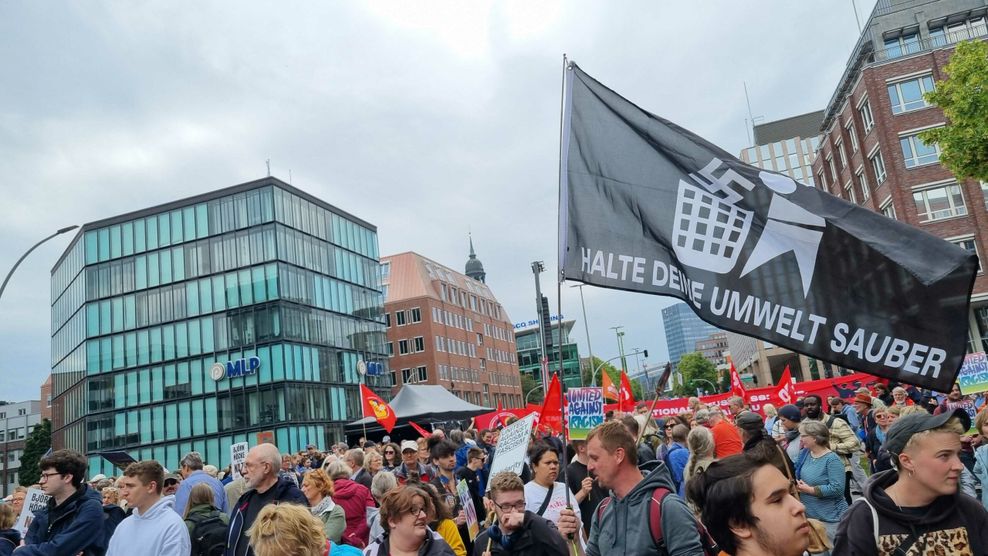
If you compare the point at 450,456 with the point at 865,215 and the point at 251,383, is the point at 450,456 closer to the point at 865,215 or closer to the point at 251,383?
the point at 865,215

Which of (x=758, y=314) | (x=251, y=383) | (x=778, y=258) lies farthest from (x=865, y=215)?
(x=251, y=383)

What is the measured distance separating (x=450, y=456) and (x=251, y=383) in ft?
156

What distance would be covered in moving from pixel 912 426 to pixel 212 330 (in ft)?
187

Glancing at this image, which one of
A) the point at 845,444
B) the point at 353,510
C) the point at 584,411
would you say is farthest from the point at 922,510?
the point at 584,411

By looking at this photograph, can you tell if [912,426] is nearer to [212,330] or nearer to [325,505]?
[325,505]

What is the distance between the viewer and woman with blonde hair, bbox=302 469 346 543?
21.9 ft

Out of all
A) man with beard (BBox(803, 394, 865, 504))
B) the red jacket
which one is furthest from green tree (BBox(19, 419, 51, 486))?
man with beard (BBox(803, 394, 865, 504))

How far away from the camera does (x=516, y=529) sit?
4.77 meters

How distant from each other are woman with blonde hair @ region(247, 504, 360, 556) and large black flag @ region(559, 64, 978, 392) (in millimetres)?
2041

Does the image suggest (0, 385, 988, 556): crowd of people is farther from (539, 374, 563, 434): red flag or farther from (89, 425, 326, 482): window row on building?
(89, 425, 326, 482): window row on building

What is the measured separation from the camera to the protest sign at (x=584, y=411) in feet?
42.5

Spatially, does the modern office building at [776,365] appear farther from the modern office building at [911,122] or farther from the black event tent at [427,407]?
the black event tent at [427,407]

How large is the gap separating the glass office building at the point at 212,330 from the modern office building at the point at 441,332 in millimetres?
20829

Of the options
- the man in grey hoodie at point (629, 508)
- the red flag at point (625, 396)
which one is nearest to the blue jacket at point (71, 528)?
the man in grey hoodie at point (629, 508)
